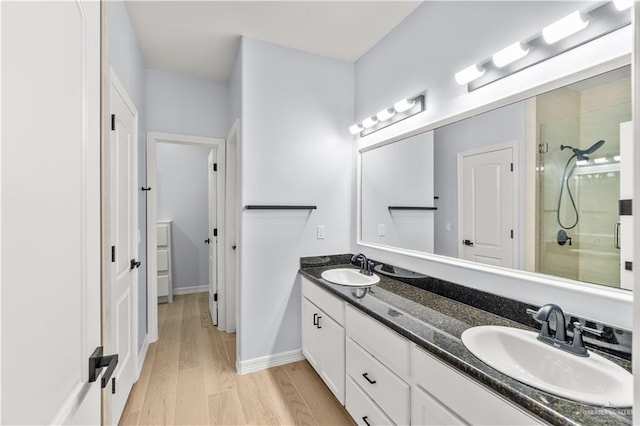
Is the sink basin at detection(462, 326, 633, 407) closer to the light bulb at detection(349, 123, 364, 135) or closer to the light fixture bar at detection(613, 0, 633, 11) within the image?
the light fixture bar at detection(613, 0, 633, 11)

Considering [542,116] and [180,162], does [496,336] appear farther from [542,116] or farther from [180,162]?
[180,162]

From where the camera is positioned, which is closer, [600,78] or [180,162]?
[600,78]

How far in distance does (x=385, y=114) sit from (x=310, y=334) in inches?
71.8

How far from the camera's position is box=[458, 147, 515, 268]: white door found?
1499 millimetres

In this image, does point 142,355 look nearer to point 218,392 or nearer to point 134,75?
point 218,392

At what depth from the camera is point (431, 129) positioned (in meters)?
1.98

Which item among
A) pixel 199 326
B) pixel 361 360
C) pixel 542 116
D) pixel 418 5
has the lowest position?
pixel 199 326

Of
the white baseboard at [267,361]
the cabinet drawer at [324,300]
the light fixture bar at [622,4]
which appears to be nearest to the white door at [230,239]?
the white baseboard at [267,361]

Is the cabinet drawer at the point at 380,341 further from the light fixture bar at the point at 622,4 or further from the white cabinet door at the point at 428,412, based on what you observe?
the light fixture bar at the point at 622,4

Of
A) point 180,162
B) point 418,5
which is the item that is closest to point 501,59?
point 418,5

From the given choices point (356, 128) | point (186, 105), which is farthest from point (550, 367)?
point (186, 105)

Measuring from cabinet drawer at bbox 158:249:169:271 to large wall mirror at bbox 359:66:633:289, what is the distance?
11.7 ft

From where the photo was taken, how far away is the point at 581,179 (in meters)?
1.21

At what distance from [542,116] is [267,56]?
202cm
